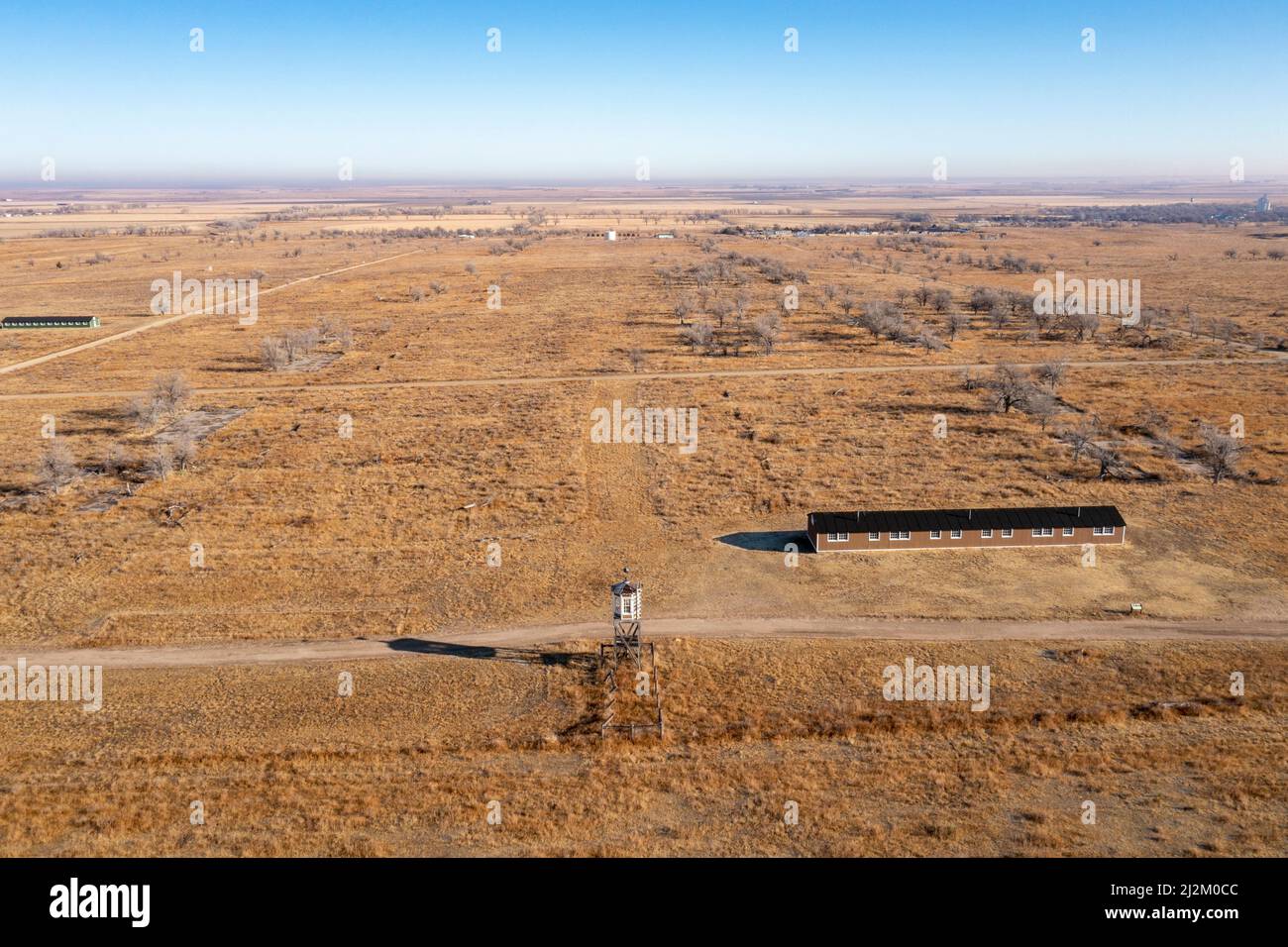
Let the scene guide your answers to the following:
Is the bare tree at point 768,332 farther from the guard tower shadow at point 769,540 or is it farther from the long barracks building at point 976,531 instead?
the long barracks building at point 976,531

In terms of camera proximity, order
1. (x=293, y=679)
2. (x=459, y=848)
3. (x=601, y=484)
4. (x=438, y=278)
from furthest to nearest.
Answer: (x=438, y=278) < (x=601, y=484) < (x=293, y=679) < (x=459, y=848)

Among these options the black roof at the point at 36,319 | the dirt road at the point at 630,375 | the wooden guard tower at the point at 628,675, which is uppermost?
the black roof at the point at 36,319

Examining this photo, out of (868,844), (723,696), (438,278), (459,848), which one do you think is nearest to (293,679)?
(459,848)

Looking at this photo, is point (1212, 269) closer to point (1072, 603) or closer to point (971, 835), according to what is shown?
point (1072, 603)

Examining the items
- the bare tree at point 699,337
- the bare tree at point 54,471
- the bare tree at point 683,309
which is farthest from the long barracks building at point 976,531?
the bare tree at point 683,309

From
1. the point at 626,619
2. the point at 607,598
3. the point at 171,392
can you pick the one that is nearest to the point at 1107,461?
the point at 607,598

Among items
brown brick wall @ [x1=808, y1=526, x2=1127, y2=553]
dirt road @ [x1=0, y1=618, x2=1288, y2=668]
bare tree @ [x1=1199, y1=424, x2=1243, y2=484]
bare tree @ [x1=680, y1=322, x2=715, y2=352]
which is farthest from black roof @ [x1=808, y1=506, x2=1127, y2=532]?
bare tree @ [x1=680, y1=322, x2=715, y2=352]

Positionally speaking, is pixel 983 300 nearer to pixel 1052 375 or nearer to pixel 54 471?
pixel 1052 375
